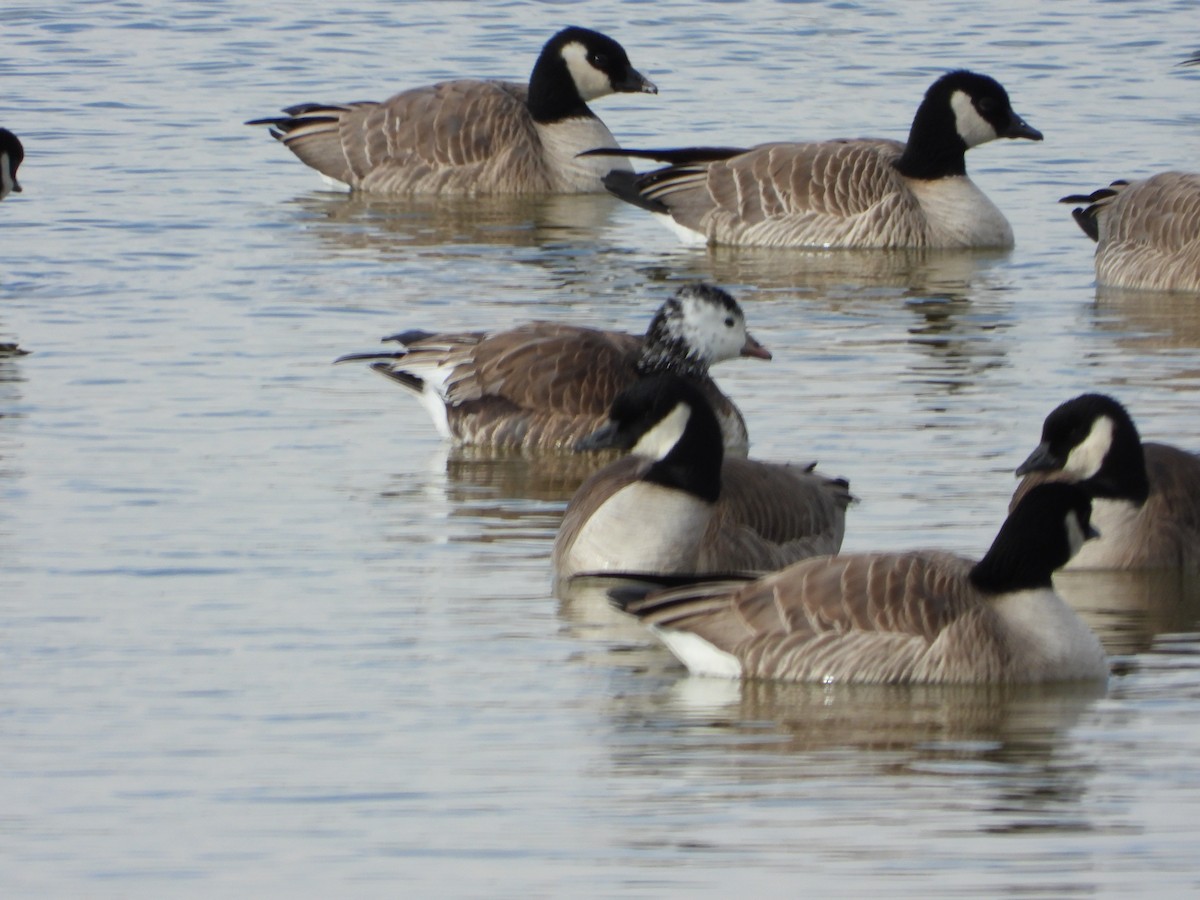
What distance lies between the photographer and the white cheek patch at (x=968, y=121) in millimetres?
19781

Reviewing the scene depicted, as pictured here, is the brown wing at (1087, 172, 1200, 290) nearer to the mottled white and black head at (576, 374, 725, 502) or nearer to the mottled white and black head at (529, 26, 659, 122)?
the mottled white and black head at (529, 26, 659, 122)

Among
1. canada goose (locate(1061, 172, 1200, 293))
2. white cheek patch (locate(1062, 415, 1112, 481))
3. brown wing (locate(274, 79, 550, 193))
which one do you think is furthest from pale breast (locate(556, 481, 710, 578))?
brown wing (locate(274, 79, 550, 193))

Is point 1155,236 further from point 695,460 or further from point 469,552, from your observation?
point 695,460

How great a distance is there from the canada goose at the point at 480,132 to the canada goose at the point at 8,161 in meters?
2.84

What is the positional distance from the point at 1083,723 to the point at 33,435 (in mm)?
6075

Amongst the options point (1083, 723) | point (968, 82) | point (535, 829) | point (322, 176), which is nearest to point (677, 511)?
point (1083, 723)

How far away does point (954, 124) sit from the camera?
1975 centimetres

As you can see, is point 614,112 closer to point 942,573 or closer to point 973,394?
point 973,394

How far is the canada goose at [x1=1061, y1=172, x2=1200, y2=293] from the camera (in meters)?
17.5

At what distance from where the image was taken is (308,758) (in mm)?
8539

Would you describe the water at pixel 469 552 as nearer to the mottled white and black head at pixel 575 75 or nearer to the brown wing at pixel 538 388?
the brown wing at pixel 538 388

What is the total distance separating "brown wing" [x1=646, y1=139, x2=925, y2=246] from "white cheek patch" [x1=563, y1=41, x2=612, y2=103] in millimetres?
2673

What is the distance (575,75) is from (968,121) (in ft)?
12.9

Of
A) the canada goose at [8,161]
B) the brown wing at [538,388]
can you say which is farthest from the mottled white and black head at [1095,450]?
the canada goose at [8,161]
